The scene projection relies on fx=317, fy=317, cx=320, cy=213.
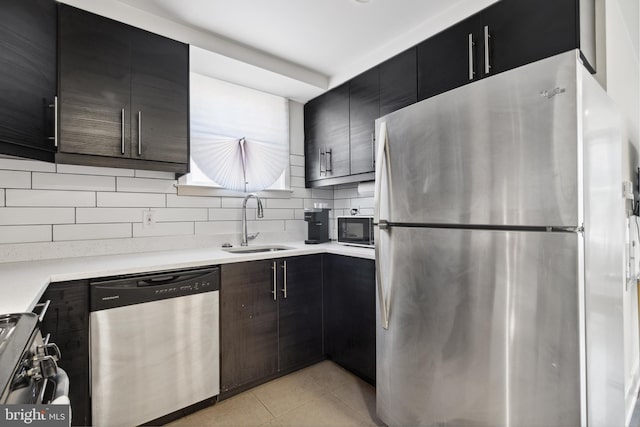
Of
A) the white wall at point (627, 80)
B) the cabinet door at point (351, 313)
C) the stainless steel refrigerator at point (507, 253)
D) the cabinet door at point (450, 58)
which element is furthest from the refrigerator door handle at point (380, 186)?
the white wall at point (627, 80)

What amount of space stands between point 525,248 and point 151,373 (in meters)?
1.77

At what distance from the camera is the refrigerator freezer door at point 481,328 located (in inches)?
38.8

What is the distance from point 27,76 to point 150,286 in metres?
1.11

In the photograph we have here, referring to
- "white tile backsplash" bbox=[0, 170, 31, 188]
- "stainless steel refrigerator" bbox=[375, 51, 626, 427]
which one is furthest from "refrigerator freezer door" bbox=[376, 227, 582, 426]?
"white tile backsplash" bbox=[0, 170, 31, 188]

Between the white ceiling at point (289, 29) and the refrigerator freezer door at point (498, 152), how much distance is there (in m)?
0.87

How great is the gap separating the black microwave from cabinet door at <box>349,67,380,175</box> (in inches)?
14.2

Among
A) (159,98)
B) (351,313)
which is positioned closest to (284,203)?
(351,313)

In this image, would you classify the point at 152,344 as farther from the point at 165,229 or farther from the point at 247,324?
the point at 165,229

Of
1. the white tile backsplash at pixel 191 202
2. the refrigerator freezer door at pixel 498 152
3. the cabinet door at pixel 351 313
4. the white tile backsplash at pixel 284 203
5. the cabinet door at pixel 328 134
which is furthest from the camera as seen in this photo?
the white tile backsplash at pixel 284 203

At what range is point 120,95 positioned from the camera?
1748 millimetres

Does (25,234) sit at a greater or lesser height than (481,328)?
greater

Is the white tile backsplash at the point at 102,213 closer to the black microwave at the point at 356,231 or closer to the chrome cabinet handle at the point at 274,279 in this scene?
the black microwave at the point at 356,231

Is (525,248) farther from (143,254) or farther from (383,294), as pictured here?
(143,254)

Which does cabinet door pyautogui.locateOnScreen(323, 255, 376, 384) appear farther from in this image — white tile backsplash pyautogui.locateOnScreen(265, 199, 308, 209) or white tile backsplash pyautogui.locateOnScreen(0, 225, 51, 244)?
white tile backsplash pyautogui.locateOnScreen(0, 225, 51, 244)
